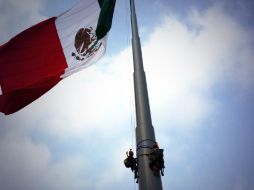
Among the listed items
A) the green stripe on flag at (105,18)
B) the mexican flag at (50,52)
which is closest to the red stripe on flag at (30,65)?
the mexican flag at (50,52)

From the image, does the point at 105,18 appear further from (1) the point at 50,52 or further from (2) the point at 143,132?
(2) the point at 143,132

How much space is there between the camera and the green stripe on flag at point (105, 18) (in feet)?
37.4

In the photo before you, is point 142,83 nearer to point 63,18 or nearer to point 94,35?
point 94,35

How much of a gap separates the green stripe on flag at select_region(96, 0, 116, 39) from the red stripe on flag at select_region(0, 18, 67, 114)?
2414mm

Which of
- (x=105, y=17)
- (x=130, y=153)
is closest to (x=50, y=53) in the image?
(x=105, y=17)

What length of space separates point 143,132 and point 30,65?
742 cm

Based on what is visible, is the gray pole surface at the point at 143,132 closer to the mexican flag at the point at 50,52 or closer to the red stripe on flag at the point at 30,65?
the mexican flag at the point at 50,52

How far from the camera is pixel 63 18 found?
1401cm

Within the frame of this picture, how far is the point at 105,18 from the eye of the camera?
1162cm

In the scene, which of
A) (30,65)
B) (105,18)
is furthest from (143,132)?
(30,65)

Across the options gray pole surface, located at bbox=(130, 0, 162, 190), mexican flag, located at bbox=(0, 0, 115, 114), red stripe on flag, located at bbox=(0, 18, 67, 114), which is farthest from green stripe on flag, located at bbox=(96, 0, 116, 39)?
gray pole surface, located at bbox=(130, 0, 162, 190)

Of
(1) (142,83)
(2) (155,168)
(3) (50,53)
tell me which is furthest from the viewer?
(3) (50,53)

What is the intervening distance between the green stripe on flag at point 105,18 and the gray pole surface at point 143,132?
8.40ft

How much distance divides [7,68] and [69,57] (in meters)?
2.71
